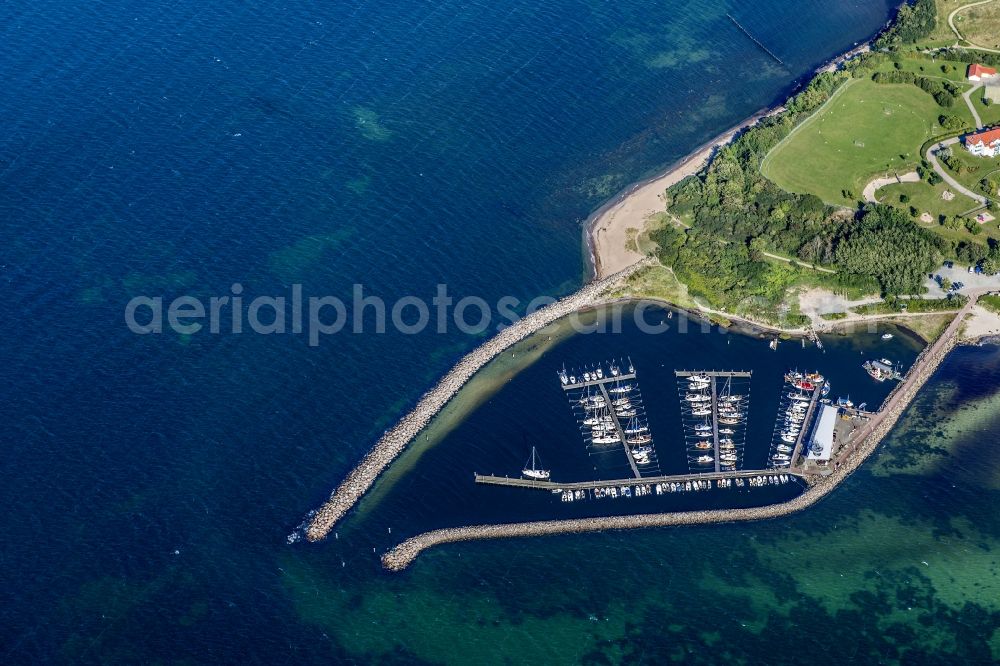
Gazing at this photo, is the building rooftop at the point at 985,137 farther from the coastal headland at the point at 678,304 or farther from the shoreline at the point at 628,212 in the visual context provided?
the shoreline at the point at 628,212

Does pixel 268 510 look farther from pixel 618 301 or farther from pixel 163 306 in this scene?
pixel 618 301

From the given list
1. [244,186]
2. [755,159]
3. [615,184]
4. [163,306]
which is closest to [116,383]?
[163,306]

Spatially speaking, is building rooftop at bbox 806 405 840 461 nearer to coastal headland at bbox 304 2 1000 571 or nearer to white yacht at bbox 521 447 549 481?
coastal headland at bbox 304 2 1000 571

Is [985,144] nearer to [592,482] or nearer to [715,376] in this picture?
[715,376]

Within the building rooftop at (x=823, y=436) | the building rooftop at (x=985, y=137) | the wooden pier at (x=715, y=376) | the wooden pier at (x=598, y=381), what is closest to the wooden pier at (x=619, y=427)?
the wooden pier at (x=598, y=381)

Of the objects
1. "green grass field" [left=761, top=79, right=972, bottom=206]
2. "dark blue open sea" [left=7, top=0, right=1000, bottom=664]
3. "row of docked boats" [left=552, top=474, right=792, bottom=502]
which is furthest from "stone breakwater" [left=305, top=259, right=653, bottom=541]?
"green grass field" [left=761, top=79, right=972, bottom=206]

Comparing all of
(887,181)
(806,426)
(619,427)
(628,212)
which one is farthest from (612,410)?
(887,181)

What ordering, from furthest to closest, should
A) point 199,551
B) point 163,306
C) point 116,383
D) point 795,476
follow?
point 163,306 < point 116,383 < point 795,476 < point 199,551
